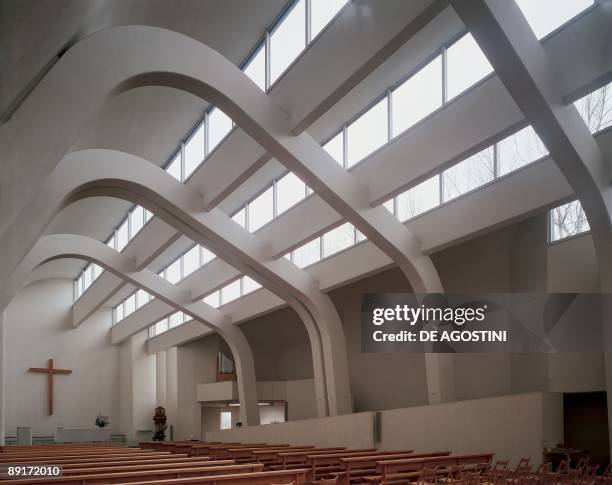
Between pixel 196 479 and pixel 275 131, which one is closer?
pixel 196 479

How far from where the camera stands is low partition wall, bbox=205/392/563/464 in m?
12.8

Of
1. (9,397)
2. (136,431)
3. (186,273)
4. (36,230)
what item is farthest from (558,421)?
(9,397)

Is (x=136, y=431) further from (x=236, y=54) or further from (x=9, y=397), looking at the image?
(x=236, y=54)

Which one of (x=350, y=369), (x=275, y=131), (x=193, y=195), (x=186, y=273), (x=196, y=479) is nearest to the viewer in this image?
(x=196, y=479)

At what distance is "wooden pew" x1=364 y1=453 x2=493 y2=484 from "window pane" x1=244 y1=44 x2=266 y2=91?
756 cm

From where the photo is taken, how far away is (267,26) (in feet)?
47.4

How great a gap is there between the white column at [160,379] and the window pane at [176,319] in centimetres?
245

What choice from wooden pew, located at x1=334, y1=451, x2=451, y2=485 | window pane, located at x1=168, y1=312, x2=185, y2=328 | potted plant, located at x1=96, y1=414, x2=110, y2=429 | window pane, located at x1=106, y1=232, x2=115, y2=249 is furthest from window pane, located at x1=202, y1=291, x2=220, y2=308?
wooden pew, located at x1=334, y1=451, x2=451, y2=485

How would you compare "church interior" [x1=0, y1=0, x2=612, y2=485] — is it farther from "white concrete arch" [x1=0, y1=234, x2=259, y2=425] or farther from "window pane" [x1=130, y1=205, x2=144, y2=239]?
"window pane" [x1=130, y1=205, x2=144, y2=239]

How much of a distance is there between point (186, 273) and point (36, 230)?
10.3 metres

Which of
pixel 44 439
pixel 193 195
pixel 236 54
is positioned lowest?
pixel 44 439

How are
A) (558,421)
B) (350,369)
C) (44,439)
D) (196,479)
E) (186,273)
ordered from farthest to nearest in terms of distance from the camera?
(44,439) < (186,273) < (350,369) < (558,421) < (196,479)

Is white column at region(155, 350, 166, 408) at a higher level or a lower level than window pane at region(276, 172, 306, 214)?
lower

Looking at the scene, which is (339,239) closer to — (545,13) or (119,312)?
(545,13)
